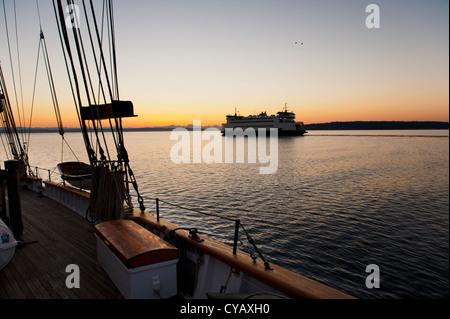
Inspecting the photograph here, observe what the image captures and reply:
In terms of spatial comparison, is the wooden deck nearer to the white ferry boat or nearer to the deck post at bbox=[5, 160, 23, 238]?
the deck post at bbox=[5, 160, 23, 238]

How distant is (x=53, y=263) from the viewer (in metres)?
5.04

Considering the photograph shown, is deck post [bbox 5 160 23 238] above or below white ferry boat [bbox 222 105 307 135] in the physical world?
below

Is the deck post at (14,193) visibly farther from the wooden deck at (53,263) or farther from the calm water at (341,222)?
the calm water at (341,222)

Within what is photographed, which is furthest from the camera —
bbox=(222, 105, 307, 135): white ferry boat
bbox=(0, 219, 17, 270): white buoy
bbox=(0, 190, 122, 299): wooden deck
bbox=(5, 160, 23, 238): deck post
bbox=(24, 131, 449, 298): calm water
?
bbox=(222, 105, 307, 135): white ferry boat

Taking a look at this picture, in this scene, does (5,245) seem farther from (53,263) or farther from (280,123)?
(280,123)

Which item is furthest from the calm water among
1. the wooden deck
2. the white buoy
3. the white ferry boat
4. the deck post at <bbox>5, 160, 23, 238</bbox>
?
the white ferry boat

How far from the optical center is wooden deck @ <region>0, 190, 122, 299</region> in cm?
410

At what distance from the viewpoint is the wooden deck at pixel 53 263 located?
4098mm

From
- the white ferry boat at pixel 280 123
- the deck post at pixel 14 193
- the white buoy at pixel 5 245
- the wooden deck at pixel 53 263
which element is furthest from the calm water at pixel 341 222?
the white ferry boat at pixel 280 123

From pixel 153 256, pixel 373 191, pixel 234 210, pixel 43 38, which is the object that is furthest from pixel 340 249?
pixel 43 38

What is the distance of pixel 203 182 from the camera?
958 inches

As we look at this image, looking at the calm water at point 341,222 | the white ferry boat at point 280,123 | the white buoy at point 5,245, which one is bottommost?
the calm water at point 341,222

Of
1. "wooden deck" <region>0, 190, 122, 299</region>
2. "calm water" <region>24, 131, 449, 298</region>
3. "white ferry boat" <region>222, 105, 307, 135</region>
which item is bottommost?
"calm water" <region>24, 131, 449, 298</region>
